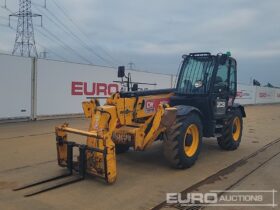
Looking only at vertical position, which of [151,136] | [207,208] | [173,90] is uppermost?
[173,90]

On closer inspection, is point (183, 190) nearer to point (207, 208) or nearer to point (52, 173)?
point (207, 208)

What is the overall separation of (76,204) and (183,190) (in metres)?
1.80


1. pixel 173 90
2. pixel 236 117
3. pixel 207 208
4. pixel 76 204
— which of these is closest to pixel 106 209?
pixel 76 204

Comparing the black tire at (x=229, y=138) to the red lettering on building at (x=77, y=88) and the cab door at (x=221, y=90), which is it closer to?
the cab door at (x=221, y=90)

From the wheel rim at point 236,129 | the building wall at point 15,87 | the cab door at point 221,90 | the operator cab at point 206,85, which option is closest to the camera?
the operator cab at point 206,85

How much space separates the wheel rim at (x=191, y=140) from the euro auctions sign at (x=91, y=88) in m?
10.5

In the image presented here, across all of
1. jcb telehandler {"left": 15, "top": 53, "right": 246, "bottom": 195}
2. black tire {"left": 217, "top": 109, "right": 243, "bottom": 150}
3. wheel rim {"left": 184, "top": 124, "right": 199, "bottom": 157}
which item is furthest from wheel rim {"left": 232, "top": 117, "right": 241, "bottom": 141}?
wheel rim {"left": 184, "top": 124, "right": 199, "bottom": 157}

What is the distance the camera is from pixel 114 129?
23.1ft

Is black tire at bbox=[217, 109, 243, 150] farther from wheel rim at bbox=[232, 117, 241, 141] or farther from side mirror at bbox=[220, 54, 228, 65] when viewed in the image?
side mirror at bbox=[220, 54, 228, 65]

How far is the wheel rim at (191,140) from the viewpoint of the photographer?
7883 millimetres

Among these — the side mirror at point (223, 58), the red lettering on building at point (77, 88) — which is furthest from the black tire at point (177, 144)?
the red lettering on building at point (77, 88)

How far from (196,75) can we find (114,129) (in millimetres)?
3120

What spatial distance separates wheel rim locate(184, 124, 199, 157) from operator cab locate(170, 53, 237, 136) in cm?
99

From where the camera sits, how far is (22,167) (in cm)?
754
